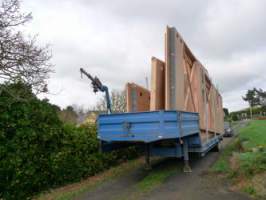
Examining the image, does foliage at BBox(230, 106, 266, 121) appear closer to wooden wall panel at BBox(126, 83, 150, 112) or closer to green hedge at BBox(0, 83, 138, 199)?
wooden wall panel at BBox(126, 83, 150, 112)

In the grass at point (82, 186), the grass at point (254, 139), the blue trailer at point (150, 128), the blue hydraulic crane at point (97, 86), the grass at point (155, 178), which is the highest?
the blue hydraulic crane at point (97, 86)

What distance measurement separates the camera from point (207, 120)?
1012cm

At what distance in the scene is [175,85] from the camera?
7.21 m

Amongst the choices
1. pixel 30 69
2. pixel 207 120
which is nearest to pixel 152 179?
pixel 207 120

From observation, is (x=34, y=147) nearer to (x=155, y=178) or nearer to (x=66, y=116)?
(x=155, y=178)

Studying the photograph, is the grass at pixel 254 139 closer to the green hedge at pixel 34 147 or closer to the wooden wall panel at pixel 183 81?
the wooden wall panel at pixel 183 81

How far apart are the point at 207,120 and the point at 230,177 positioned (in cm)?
368

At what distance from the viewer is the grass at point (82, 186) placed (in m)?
5.93

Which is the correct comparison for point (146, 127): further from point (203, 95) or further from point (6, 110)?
point (203, 95)

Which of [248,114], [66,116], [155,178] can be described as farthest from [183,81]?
[248,114]

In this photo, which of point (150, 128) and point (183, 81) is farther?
point (183, 81)

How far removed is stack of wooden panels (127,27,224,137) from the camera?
7207mm

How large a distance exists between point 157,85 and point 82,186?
Answer: 344 cm

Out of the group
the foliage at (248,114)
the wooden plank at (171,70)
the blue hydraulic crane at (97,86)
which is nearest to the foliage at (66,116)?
the blue hydraulic crane at (97,86)
